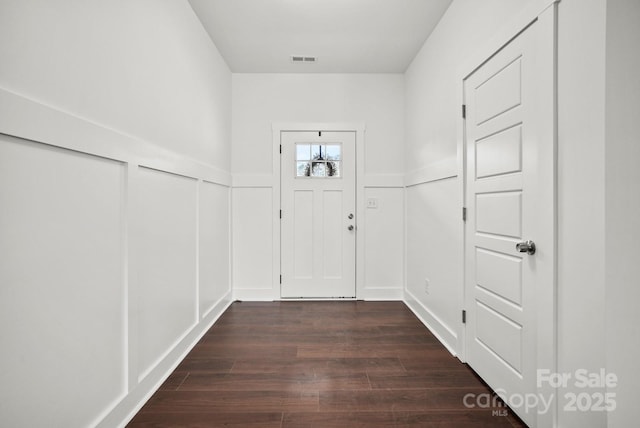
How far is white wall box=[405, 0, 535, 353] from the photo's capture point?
7.04 feet

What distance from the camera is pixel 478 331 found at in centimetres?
204

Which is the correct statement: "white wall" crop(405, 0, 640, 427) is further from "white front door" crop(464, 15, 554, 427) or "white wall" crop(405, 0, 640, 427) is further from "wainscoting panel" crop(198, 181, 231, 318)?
"wainscoting panel" crop(198, 181, 231, 318)

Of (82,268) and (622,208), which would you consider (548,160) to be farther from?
(82,268)

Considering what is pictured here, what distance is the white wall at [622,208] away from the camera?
3.59ft

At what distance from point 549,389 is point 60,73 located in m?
2.30

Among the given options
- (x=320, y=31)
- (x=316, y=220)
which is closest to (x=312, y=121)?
(x=320, y=31)

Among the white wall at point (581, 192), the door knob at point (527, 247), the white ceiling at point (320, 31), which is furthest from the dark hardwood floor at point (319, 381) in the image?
the white ceiling at point (320, 31)

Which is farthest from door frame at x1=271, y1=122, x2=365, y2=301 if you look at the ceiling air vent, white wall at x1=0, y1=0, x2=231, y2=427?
white wall at x1=0, y1=0, x2=231, y2=427

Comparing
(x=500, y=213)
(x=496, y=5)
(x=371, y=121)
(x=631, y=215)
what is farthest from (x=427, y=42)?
(x=631, y=215)

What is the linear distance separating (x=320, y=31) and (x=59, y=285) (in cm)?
265

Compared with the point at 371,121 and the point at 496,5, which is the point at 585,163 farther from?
the point at 371,121

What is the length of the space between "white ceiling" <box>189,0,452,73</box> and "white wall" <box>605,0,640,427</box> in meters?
1.66

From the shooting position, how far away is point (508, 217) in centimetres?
169

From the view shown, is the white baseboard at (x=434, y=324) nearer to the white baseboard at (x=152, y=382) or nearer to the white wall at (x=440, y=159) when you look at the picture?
the white wall at (x=440, y=159)
